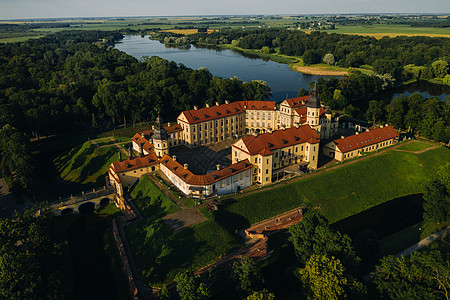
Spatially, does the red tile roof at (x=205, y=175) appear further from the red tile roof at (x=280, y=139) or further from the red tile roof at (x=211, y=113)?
the red tile roof at (x=211, y=113)

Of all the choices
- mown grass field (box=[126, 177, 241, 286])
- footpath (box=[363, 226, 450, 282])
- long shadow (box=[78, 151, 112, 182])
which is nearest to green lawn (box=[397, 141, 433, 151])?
footpath (box=[363, 226, 450, 282])

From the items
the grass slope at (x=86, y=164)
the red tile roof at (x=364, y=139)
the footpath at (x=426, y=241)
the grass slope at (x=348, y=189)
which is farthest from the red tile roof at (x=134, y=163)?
the footpath at (x=426, y=241)

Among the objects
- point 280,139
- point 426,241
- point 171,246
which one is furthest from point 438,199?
point 171,246

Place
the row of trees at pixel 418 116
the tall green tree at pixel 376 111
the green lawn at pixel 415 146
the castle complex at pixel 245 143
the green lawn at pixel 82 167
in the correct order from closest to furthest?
the castle complex at pixel 245 143
the green lawn at pixel 82 167
the green lawn at pixel 415 146
the row of trees at pixel 418 116
the tall green tree at pixel 376 111

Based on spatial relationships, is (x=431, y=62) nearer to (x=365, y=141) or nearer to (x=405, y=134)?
(x=405, y=134)

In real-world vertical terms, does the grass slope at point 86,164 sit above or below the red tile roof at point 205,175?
below

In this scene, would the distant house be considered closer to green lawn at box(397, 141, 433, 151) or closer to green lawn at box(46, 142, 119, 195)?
green lawn at box(397, 141, 433, 151)

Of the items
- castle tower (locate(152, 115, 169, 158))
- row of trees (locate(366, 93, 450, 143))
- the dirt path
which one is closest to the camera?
castle tower (locate(152, 115, 169, 158))
